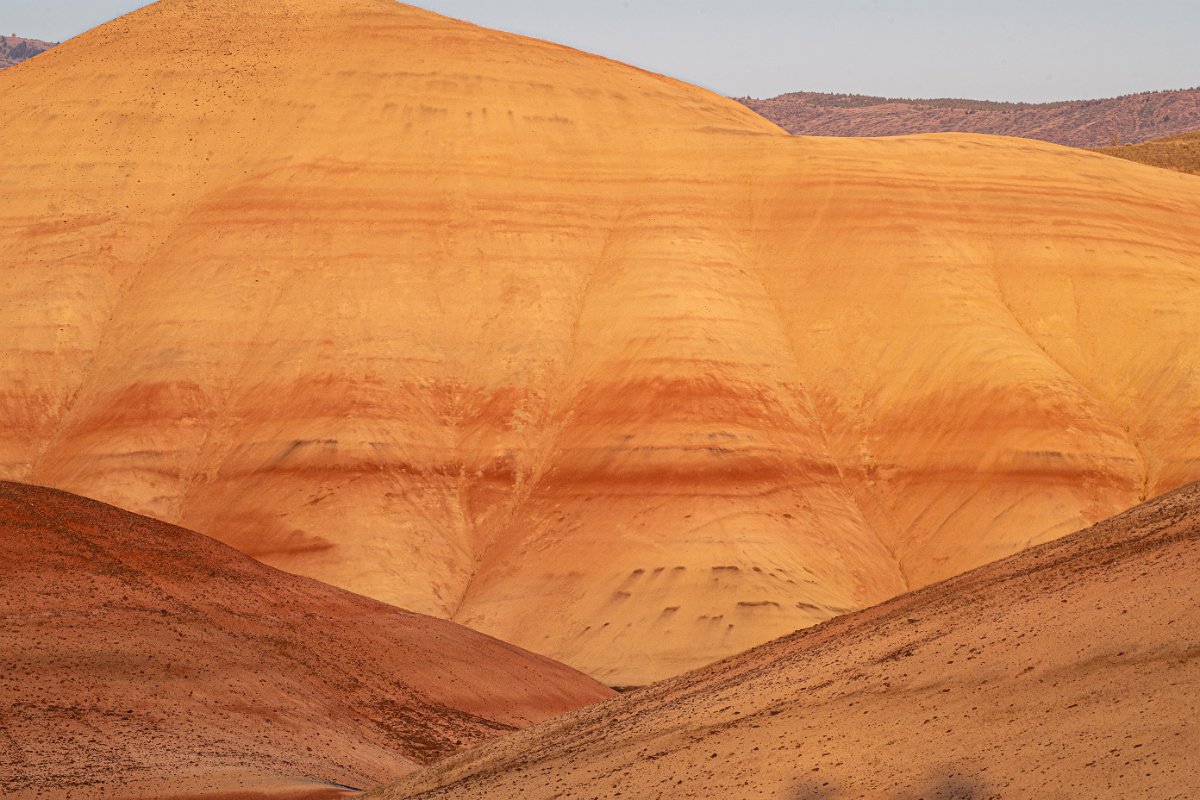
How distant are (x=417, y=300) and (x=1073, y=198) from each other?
23634 millimetres

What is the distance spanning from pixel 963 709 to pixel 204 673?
17391mm

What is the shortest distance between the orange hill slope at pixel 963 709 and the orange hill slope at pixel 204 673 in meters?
4.81

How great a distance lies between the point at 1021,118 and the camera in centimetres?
17938

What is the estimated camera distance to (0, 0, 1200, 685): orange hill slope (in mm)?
47219

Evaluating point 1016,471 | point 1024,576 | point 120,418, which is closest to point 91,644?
point 1024,576

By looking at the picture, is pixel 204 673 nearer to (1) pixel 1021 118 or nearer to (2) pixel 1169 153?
(2) pixel 1169 153

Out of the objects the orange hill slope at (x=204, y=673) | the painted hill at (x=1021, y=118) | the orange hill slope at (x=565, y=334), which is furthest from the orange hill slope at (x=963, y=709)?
the painted hill at (x=1021, y=118)

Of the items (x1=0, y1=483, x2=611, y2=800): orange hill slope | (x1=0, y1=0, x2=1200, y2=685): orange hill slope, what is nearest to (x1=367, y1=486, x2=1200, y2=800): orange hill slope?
(x1=0, y1=483, x2=611, y2=800): orange hill slope

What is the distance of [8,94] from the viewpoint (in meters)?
64.1

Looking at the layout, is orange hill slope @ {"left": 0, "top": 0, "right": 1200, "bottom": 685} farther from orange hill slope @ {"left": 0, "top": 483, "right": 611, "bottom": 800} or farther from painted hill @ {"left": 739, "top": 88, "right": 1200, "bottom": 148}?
painted hill @ {"left": 739, "top": 88, "right": 1200, "bottom": 148}

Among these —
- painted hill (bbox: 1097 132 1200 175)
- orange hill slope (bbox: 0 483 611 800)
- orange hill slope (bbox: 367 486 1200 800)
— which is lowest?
orange hill slope (bbox: 0 483 611 800)

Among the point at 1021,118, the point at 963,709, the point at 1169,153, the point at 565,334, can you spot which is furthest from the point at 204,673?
the point at 1021,118

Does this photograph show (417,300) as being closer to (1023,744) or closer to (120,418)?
(120,418)

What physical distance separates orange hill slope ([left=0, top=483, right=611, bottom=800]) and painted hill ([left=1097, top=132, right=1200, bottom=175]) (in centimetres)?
5395
